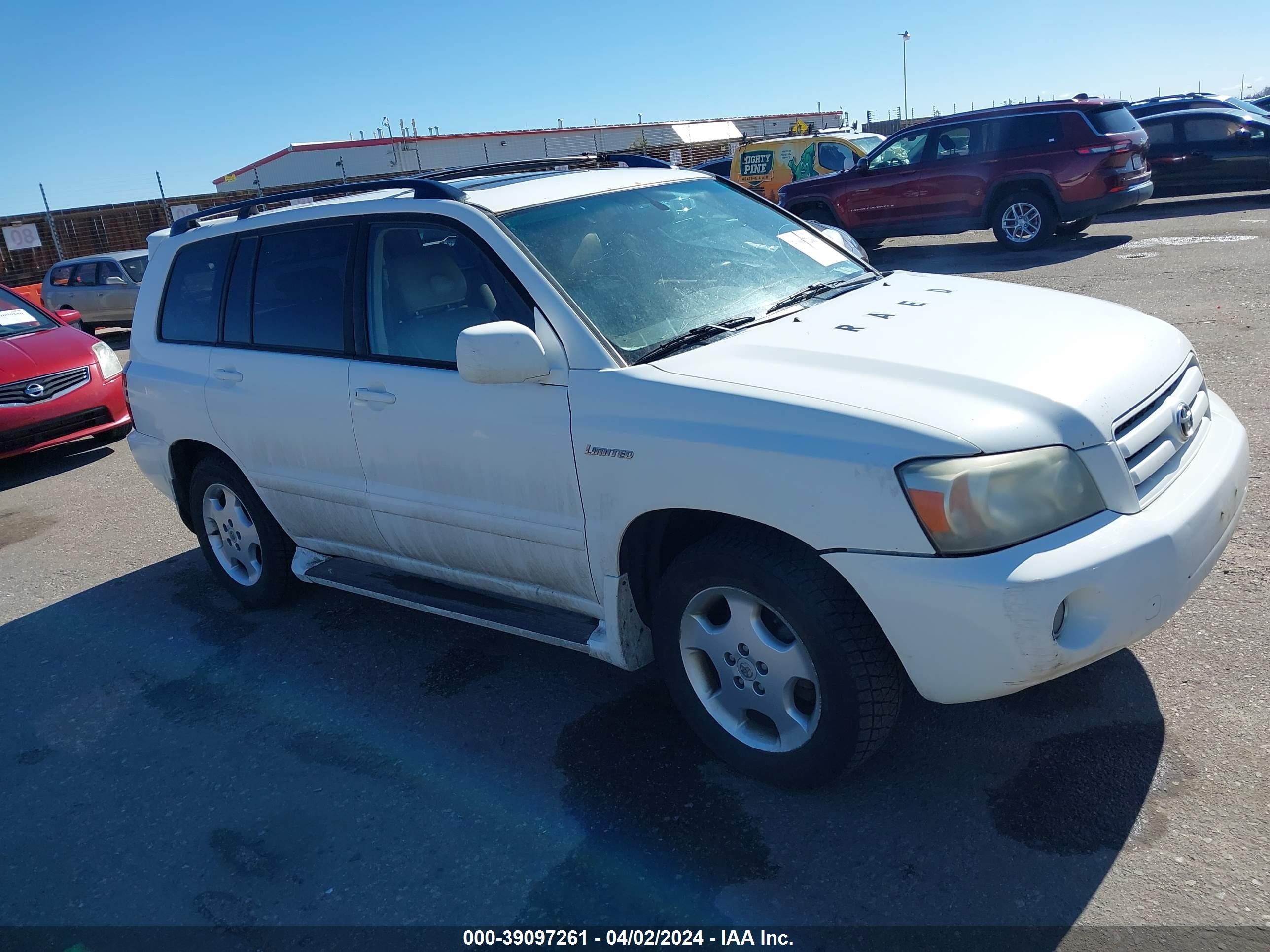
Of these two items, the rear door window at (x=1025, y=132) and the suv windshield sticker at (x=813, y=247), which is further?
the rear door window at (x=1025, y=132)

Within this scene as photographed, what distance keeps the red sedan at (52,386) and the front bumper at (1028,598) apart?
7.75 metres

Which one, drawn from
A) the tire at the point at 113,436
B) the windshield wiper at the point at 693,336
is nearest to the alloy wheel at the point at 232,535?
the windshield wiper at the point at 693,336

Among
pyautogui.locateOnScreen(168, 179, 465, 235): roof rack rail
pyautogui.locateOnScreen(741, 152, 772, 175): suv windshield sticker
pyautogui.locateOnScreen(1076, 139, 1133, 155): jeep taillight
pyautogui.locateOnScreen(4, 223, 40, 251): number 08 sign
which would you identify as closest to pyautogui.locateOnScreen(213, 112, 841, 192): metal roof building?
pyautogui.locateOnScreen(4, 223, 40, 251): number 08 sign

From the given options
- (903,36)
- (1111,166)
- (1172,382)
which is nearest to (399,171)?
(903,36)

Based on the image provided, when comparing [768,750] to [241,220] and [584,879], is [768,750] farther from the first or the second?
[241,220]

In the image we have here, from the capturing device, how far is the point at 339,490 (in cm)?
429

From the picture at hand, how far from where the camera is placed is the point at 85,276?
57.4 feet

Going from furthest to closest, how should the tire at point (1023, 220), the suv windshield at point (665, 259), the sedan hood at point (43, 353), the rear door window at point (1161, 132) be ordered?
the rear door window at point (1161, 132)
the tire at point (1023, 220)
the sedan hood at point (43, 353)
the suv windshield at point (665, 259)

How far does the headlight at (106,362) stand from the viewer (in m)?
9.23

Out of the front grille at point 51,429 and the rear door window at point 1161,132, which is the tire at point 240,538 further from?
the rear door window at point 1161,132

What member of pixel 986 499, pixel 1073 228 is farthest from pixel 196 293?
pixel 1073 228

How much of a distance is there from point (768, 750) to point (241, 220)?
138 inches

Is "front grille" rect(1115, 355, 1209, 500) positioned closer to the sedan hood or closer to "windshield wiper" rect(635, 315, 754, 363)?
"windshield wiper" rect(635, 315, 754, 363)

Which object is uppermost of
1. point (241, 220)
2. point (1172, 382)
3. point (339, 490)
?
point (241, 220)
